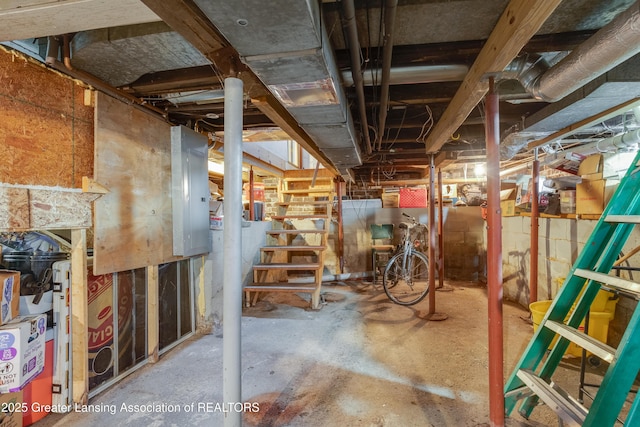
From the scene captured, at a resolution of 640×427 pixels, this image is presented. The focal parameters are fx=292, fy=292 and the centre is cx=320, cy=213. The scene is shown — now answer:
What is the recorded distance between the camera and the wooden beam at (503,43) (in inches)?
40.7

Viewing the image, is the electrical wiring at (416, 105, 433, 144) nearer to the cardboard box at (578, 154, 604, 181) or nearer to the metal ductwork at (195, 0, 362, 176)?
the metal ductwork at (195, 0, 362, 176)

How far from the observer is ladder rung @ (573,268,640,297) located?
1.17 m

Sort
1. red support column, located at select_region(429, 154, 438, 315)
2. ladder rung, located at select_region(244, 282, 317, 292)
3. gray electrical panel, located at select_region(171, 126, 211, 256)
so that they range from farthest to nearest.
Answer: ladder rung, located at select_region(244, 282, 317, 292) → red support column, located at select_region(429, 154, 438, 315) → gray electrical panel, located at select_region(171, 126, 211, 256)

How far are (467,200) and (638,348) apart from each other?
14.9 ft

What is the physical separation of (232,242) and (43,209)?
3.60 feet

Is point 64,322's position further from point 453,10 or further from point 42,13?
point 453,10

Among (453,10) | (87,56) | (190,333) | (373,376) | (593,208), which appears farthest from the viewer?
(190,333)

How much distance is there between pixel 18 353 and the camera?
139 cm

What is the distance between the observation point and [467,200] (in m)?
5.32

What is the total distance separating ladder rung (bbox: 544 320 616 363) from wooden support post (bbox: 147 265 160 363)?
2601 millimetres

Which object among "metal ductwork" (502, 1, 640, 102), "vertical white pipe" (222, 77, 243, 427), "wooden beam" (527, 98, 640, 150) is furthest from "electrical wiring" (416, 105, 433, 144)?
"vertical white pipe" (222, 77, 243, 427)

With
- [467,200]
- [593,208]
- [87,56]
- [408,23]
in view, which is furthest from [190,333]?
[467,200]

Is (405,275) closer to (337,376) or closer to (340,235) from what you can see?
(340,235)

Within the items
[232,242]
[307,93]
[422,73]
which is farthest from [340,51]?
[232,242]
